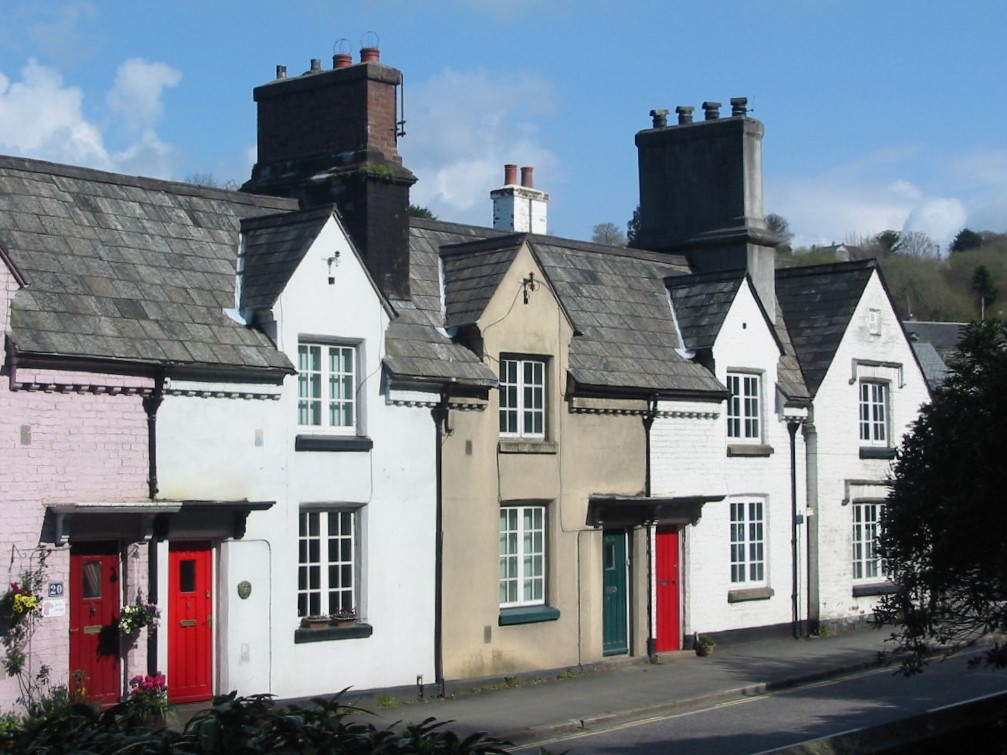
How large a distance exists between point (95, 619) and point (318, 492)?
363cm

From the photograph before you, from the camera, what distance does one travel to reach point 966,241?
136750 mm

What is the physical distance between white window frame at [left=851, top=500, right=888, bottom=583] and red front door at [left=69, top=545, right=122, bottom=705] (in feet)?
56.5

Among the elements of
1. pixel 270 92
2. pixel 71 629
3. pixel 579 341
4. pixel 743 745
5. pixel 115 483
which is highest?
pixel 270 92

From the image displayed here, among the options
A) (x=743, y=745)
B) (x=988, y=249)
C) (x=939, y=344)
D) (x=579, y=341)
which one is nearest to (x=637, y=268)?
(x=579, y=341)

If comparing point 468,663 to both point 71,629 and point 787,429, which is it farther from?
point 787,429

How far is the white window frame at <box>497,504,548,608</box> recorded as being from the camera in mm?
22719

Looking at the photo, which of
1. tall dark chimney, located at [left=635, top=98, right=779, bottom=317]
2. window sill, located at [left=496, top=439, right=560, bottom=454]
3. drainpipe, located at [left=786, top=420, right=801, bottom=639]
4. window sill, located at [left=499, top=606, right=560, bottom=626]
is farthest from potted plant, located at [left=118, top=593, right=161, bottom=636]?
tall dark chimney, located at [left=635, top=98, right=779, bottom=317]

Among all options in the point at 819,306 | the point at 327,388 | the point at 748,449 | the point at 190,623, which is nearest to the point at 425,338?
the point at 327,388

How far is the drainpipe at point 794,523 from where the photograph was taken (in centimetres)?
2833

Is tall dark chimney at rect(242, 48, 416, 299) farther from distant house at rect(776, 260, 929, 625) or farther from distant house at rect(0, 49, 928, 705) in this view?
distant house at rect(776, 260, 929, 625)

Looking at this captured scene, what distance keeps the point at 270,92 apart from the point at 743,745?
13.2m

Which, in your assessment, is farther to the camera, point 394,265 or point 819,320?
point 819,320

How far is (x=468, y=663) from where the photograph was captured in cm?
2167

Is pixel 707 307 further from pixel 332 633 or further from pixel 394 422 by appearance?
pixel 332 633
